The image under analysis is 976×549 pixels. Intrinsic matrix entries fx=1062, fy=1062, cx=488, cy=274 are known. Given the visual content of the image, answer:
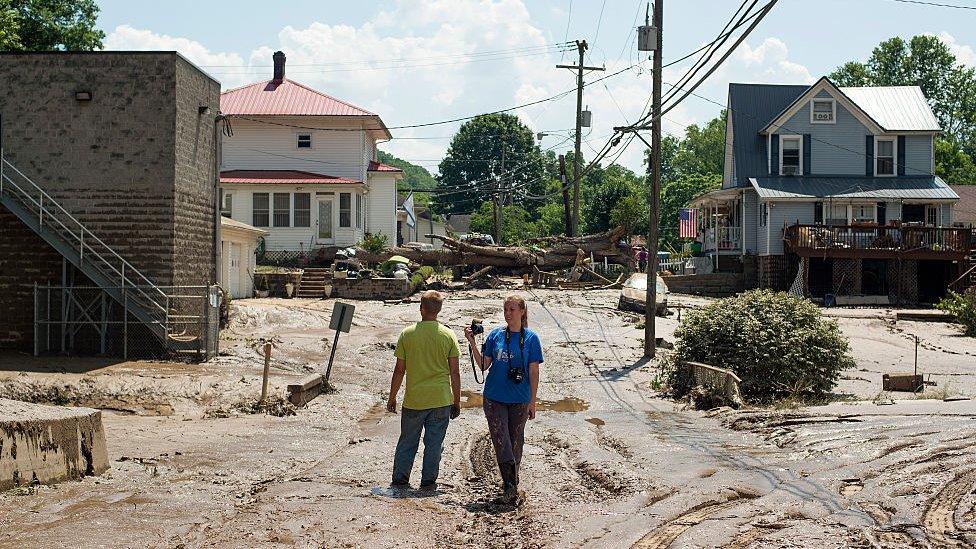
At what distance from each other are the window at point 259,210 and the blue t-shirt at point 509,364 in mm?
35576

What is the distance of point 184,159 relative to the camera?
2403 cm

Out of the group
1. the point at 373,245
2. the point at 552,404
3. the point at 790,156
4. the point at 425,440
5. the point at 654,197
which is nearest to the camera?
the point at 425,440

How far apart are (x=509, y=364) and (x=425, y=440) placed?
1169mm

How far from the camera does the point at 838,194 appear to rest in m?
42.9

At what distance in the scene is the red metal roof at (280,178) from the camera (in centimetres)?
4341

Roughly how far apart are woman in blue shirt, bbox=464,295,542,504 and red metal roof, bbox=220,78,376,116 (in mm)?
37487

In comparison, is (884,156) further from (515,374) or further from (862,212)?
(515,374)

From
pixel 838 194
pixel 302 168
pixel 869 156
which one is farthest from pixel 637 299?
pixel 302 168

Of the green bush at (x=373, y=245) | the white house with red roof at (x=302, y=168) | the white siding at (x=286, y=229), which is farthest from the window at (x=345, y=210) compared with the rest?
the green bush at (x=373, y=245)

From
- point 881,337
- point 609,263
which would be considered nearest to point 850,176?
point 609,263

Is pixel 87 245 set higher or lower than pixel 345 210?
lower

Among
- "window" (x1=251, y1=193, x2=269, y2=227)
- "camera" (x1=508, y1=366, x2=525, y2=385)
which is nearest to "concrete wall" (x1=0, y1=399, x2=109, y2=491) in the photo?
"camera" (x1=508, y1=366, x2=525, y2=385)

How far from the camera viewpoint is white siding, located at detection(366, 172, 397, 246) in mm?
49375

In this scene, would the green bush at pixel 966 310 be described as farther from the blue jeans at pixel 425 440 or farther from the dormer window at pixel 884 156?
the blue jeans at pixel 425 440
